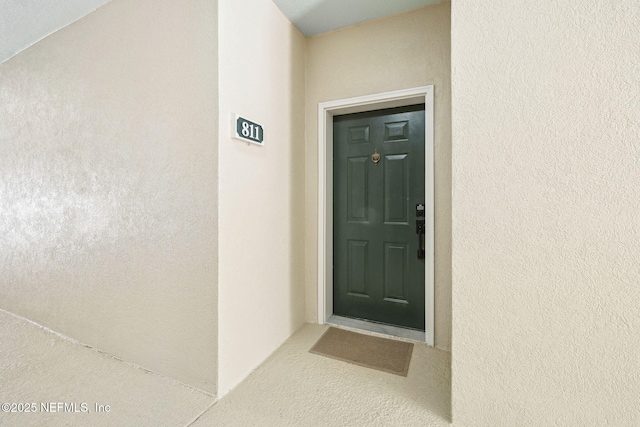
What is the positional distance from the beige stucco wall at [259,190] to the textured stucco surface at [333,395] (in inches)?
5.7

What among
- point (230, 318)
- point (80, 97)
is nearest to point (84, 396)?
point (230, 318)

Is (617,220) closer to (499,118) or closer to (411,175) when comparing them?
(499,118)

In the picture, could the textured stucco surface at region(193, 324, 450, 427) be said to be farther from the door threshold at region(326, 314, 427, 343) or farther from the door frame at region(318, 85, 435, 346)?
the door frame at region(318, 85, 435, 346)

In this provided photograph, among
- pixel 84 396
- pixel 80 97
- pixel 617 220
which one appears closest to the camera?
pixel 617 220

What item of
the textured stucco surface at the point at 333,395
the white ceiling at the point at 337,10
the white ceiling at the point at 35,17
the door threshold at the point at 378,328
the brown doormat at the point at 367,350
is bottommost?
the textured stucco surface at the point at 333,395

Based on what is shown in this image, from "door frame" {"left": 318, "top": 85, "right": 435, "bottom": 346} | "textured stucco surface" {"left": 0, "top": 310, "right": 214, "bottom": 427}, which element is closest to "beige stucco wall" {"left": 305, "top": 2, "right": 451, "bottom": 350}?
"door frame" {"left": 318, "top": 85, "right": 435, "bottom": 346}

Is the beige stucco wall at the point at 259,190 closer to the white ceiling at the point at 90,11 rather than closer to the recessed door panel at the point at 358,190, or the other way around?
the white ceiling at the point at 90,11

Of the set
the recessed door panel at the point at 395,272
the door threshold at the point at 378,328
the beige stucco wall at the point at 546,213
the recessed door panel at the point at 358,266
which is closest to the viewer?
the beige stucco wall at the point at 546,213

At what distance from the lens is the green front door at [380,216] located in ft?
7.34

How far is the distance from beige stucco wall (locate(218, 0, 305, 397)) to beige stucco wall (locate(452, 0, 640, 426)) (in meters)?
1.18

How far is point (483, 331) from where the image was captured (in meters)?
1.28

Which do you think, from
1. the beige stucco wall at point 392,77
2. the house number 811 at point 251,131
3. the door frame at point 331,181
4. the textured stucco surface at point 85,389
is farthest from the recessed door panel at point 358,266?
the textured stucco surface at point 85,389

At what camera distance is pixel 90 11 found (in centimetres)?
199

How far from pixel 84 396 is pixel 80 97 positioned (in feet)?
6.55
